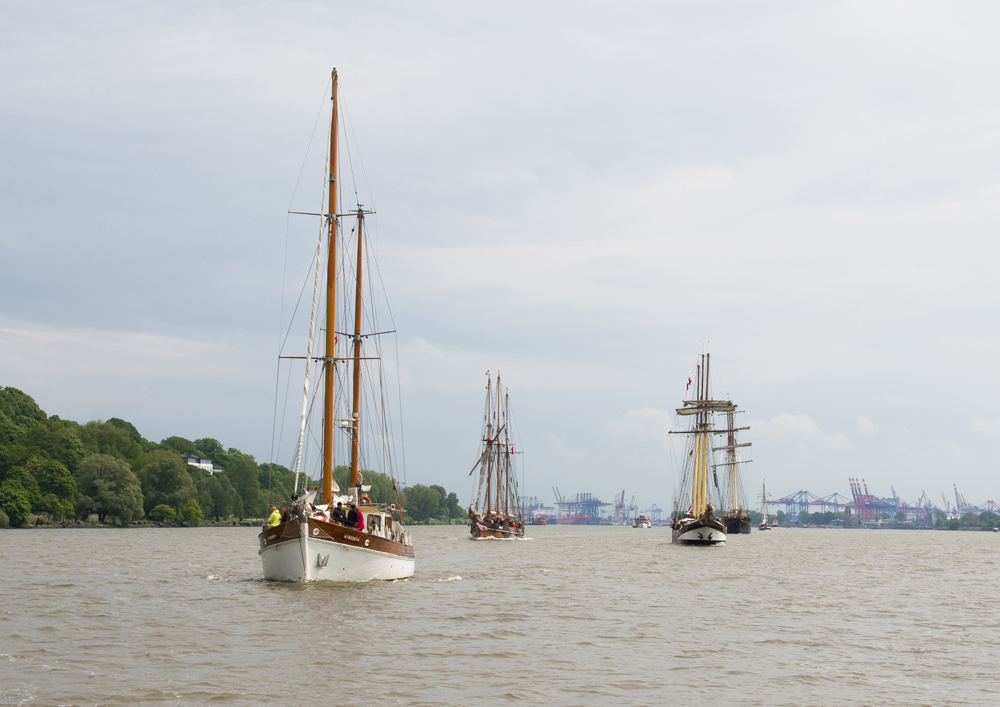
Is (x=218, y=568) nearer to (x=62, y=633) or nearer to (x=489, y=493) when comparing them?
(x=62, y=633)

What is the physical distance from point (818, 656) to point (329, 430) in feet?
73.6

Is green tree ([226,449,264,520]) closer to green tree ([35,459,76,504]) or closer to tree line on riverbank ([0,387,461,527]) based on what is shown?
tree line on riverbank ([0,387,461,527])

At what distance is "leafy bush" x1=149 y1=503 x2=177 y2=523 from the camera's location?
142 meters

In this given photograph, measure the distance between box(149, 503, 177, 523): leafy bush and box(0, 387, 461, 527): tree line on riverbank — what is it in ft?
0.49

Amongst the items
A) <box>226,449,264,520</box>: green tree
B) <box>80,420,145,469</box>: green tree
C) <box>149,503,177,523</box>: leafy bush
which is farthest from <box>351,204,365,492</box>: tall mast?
<box>226,449,264,520</box>: green tree

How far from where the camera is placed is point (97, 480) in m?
131

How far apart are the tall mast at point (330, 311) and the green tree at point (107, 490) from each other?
10225cm

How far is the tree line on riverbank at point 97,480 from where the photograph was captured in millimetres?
121500

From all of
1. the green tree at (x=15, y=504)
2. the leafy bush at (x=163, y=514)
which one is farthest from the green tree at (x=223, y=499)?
the green tree at (x=15, y=504)

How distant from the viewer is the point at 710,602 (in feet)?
122

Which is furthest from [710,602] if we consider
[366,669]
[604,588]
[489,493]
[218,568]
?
[489,493]

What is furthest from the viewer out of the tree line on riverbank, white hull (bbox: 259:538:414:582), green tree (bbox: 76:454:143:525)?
green tree (bbox: 76:454:143:525)

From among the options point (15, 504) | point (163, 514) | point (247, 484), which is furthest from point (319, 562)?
point (247, 484)

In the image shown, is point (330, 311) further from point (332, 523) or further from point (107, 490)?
point (107, 490)
